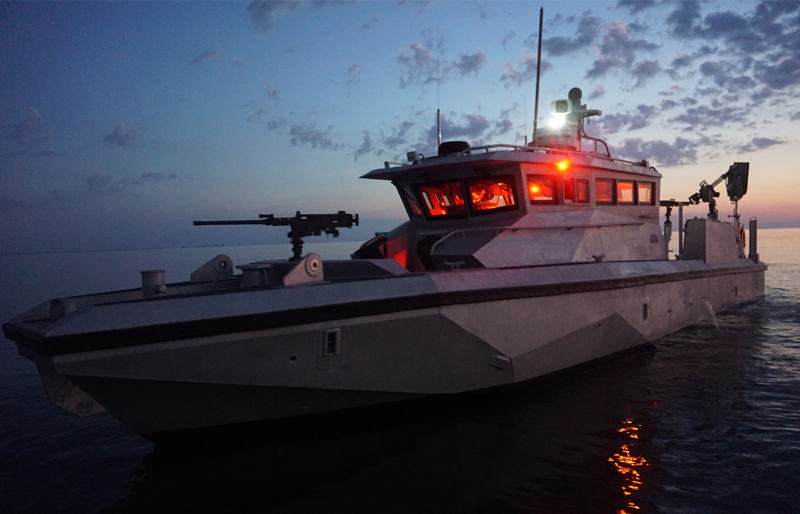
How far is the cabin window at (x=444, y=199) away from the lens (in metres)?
7.69

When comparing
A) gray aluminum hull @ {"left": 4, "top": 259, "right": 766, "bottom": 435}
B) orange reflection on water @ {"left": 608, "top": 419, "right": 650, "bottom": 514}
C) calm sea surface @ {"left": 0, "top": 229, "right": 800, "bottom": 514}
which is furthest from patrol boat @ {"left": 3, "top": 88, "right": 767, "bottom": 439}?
orange reflection on water @ {"left": 608, "top": 419, "right": 650, "bottom": 514}

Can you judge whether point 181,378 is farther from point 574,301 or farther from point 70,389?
point 574,301

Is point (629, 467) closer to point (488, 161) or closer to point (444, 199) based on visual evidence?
point (488, 161)

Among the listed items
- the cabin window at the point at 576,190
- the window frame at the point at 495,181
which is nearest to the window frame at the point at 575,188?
the cabin window at the point at 576,190

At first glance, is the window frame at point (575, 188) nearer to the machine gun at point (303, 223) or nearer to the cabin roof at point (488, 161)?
the cabin roof at point (488, 161)

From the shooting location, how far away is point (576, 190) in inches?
318

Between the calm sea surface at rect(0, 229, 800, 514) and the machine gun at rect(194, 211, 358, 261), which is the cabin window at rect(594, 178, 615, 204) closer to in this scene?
the calm sea surface at rect(0, 229, 800, 514)

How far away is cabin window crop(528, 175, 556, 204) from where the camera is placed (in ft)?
24.5

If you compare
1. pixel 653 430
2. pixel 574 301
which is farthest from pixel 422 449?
pixel 574 301

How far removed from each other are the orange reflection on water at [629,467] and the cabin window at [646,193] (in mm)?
5461

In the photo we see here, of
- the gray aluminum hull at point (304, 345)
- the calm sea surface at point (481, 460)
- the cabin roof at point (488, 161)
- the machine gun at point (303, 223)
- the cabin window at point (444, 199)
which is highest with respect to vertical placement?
the cabin roof at point (488, 161)

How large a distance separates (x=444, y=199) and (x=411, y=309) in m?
3.16

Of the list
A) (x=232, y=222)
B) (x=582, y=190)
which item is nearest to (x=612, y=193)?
(x=582, y=190)

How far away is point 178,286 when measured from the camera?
243 inches
